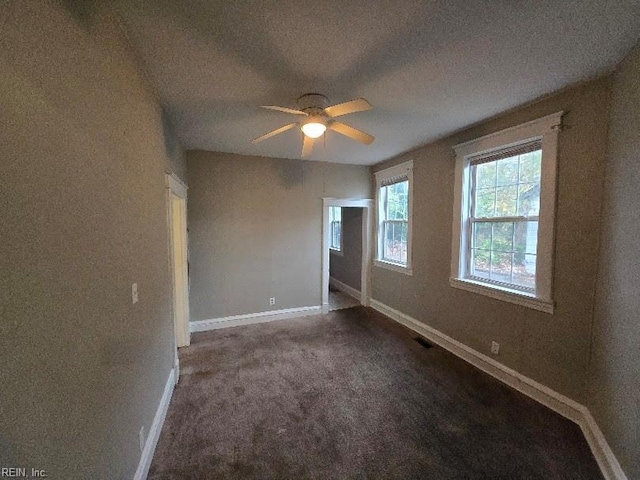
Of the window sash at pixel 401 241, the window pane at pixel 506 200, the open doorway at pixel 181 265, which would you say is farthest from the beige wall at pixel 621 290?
the open doorway at pixel 181 265

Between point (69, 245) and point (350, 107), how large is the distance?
1.68m

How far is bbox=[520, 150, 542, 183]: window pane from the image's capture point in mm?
2381

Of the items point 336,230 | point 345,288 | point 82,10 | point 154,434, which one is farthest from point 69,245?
point 336,230

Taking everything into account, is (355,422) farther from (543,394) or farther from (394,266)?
(394,266)

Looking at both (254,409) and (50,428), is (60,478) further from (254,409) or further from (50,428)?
(254,409)

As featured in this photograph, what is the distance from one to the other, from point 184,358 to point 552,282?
3.68m

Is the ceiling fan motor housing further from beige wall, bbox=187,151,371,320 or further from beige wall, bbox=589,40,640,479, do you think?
beige wall, bbox=187,151,371,320

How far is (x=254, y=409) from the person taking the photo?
7.38 feet

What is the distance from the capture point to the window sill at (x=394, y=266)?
3949 mm

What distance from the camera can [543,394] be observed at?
7.54ft

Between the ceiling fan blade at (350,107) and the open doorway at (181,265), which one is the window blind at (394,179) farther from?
the open doorway at (181,265)

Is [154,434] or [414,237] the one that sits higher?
[414,237]

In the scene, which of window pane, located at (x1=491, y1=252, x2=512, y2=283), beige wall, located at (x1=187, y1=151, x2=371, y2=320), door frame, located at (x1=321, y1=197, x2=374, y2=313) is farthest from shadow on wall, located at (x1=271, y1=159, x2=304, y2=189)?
window pane, located at (x1=491, y1=252, x2=512, y2=283)

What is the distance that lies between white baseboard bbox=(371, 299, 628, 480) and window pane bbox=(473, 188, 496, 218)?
1.46 m
